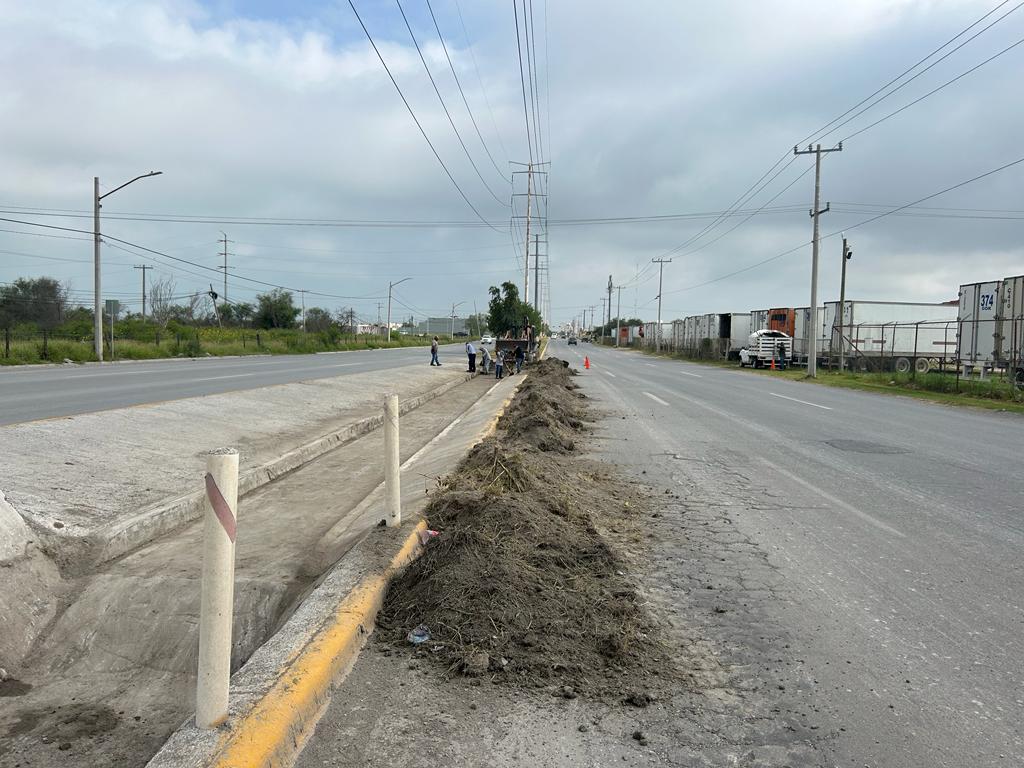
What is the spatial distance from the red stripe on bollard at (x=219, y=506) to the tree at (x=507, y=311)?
43002 mm

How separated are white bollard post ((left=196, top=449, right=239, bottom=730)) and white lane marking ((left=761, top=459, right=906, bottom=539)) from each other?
5.63m

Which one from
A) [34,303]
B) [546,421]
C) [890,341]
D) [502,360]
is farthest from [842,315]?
[34,303]

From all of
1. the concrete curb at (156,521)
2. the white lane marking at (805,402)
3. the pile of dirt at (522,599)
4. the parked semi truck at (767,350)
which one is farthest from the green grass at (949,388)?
the concrete curb at (156,521)

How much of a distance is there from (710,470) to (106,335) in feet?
156

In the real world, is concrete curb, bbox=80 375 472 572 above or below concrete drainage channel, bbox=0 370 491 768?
above

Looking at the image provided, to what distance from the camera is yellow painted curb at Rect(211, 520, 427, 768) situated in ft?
9.20

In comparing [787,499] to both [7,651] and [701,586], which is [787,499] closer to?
[701,586]

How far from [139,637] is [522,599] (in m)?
2.71

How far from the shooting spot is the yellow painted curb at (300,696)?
280 centimetres

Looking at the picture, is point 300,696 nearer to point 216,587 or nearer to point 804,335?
point 216,587

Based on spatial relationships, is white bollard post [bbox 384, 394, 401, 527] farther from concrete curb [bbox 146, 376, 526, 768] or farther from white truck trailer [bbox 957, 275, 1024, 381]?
white truck trailer [bbox 957, 275, 1024, 381]

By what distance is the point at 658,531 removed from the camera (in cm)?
654

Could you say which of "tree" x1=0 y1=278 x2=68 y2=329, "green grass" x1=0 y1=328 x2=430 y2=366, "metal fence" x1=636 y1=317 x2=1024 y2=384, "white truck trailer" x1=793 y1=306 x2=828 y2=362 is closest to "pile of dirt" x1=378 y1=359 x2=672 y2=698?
"metal fence" x1=636 y1=317 x2=1024 y2=384

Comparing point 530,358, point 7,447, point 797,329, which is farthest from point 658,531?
point 797,329
